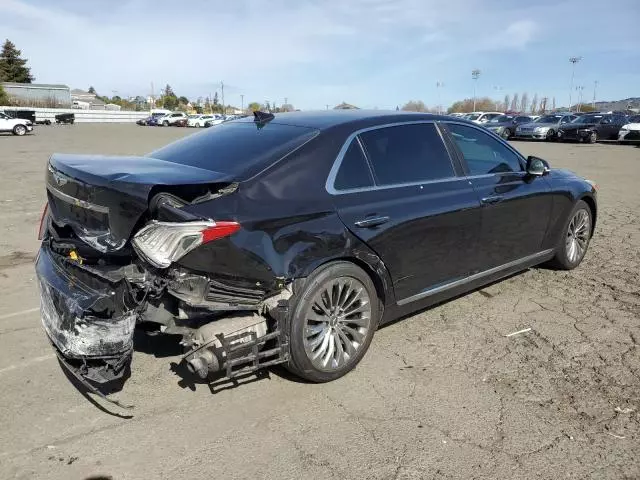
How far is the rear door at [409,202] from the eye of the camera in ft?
11.7

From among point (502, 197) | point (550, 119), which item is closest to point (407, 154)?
point (502, 197)

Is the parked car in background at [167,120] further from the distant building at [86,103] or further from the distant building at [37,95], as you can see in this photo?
the distant building at [86,103]

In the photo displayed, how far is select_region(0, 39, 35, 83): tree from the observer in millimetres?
90606

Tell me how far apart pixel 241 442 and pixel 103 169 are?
1839 mm

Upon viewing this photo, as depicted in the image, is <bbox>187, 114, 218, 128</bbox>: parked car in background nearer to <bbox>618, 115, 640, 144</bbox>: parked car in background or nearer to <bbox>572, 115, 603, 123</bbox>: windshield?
<bbox>572, 115, 603, 123</bbox>: windshield

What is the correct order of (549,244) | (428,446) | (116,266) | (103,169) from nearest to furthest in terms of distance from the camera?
(428,446)
(116,266)
(103,169)
(549,244)

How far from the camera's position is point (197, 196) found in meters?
2.98

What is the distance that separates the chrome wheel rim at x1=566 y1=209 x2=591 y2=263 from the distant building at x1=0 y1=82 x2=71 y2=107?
7837 cm

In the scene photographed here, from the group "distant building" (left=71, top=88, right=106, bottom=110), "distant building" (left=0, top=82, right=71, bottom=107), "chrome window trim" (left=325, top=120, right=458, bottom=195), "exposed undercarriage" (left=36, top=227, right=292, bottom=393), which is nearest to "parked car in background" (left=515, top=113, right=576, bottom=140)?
"chrome window trim" (left=325, top=120, right=458, bottom=195)

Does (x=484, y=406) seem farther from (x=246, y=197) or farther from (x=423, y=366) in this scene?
(x=246, y=197)

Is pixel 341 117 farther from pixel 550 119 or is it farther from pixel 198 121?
pixel 198 121

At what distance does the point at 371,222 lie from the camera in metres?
3.54

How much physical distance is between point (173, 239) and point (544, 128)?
32753 mm

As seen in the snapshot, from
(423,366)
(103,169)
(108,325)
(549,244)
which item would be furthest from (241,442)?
(549,244)
